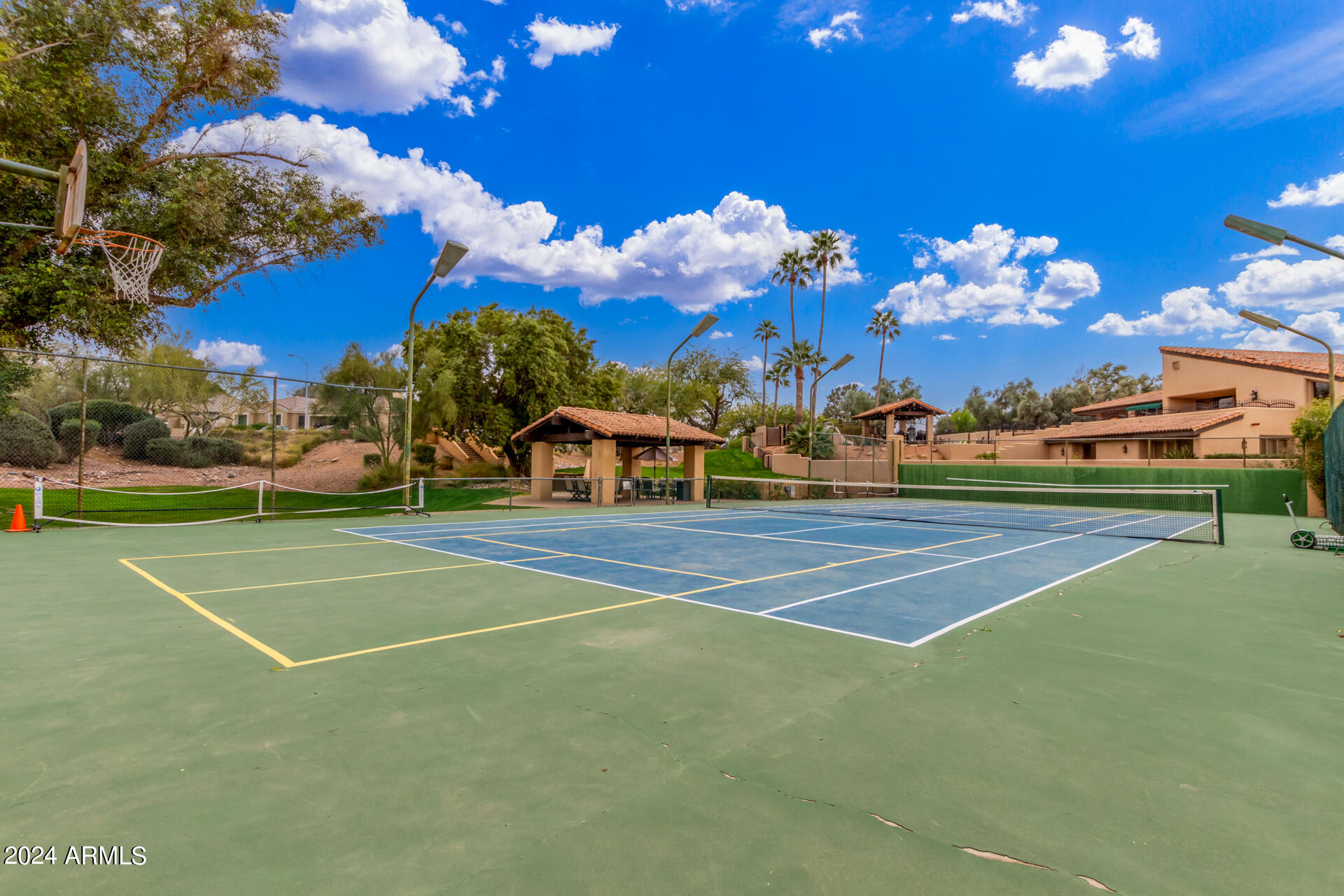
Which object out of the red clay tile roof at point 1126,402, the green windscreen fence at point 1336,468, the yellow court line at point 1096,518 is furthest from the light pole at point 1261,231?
the red clay tile roof at point 1126,402

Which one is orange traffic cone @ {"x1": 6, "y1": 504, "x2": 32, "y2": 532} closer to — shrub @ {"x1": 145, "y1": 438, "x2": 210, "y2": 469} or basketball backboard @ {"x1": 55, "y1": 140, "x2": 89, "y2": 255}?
shrub @ {"x1": 145, "y1": 438, "x2": 210, "y2": 469}

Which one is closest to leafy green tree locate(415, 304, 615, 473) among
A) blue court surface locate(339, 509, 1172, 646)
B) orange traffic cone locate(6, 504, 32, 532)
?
blue court surface locate(339, 509, 1172, 646)

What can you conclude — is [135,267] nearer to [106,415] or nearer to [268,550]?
[106,415]

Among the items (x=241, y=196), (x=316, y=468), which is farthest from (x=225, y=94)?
(x=316, y=468)

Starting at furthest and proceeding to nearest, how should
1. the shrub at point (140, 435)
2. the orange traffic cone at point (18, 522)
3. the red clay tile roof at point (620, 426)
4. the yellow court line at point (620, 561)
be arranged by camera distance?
the red clay tile roof at point (620, 426) < the shrub at point (140, 435) < the orange traffic cone at point (18, 522) < the yellow court line at point (620, 561)

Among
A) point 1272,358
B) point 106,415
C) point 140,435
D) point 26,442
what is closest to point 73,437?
point 106,415

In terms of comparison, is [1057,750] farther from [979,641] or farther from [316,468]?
[316,468]

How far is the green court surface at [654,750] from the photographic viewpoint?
2498 millimetres

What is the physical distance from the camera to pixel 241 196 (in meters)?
17.7

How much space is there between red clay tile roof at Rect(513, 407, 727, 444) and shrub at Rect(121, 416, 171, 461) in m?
13.2

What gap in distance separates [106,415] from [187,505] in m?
3.22

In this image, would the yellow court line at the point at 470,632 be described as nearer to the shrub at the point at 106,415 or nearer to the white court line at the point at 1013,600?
the white court line at the point at 1013,600

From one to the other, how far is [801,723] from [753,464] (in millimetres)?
44235

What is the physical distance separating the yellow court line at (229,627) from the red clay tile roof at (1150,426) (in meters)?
45.1
